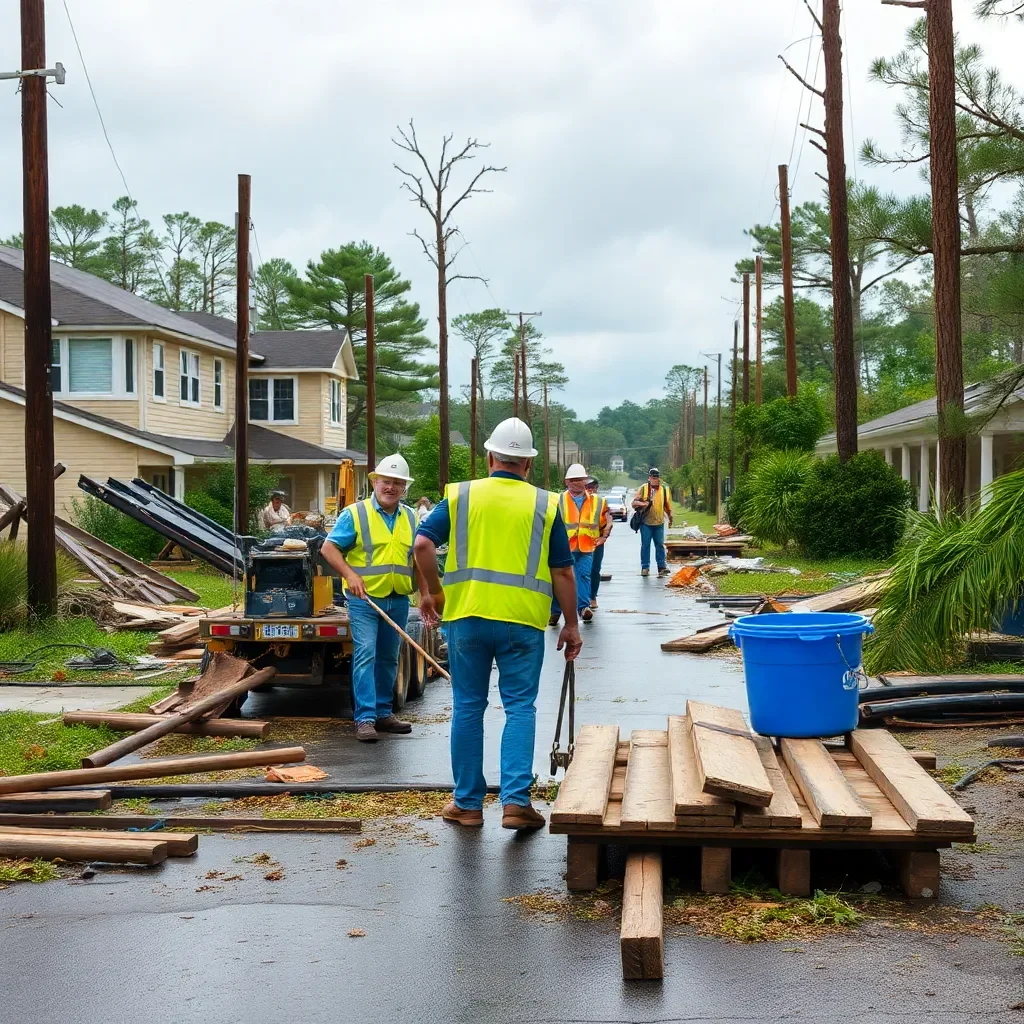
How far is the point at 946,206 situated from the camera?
1709 centimetres

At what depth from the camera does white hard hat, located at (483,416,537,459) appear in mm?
7512

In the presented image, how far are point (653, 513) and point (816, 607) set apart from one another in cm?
1069

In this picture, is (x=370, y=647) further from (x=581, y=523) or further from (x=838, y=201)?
(x=838, y=201)

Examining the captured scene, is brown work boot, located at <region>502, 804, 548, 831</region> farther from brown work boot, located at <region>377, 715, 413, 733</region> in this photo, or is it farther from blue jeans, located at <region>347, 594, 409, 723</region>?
brown work boot, located at <region>377, 715, 413, 733</region>

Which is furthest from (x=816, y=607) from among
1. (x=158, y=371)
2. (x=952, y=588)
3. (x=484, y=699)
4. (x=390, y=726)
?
(x=158, y=371)

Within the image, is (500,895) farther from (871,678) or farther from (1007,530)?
(1007,530)

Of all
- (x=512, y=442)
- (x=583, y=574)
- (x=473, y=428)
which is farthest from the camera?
(x=473, y=428)

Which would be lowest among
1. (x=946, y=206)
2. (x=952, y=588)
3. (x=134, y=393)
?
(x=952, y=588)

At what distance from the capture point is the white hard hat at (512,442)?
7512 mm

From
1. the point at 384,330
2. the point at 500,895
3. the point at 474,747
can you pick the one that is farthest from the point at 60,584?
the point at 384,330

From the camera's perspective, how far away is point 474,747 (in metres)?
7.43

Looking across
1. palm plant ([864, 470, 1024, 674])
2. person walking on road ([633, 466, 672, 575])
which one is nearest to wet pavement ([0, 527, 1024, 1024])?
palm plant ([864, 470, 1024, 674])

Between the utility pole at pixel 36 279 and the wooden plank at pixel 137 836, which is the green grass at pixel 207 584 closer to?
the utility pole at pixel 36 279

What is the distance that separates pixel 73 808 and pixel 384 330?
67.3 meters
